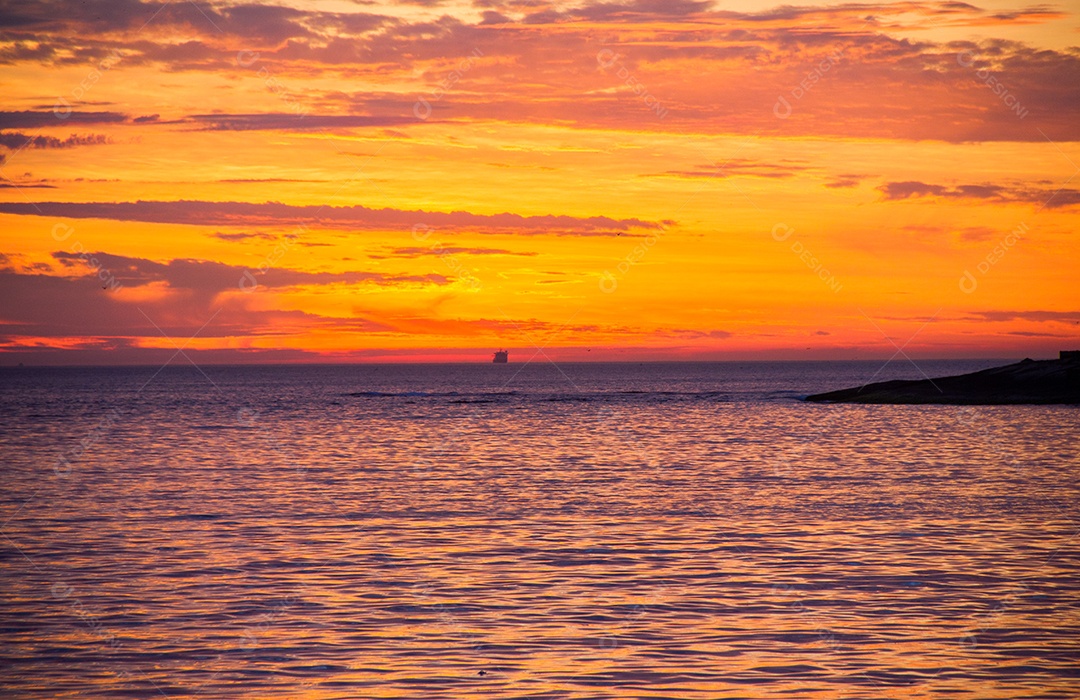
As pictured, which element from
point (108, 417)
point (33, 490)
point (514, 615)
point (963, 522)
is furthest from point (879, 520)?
point (108, 417)

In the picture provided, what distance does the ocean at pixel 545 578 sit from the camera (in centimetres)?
1478

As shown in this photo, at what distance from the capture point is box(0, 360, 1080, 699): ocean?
14781 mm

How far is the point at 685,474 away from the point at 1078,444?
24603mm

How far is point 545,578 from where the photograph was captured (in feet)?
68.2

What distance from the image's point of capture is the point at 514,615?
17.9 m

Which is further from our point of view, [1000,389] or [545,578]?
[1000,389]

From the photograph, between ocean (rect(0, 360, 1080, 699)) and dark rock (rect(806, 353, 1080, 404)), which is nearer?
ocean (rect(0, 360, 1080, 699))

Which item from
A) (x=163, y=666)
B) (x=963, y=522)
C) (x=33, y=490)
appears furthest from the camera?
(x=33, y=490)

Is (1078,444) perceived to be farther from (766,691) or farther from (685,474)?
(766,691)

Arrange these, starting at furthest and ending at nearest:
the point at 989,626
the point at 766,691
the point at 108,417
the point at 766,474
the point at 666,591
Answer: the point at 108,417 → the point at 766,474 → the point at 666,591 → the point at 989,626 → the point at 766,691

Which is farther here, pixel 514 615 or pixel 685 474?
pixel 685 474

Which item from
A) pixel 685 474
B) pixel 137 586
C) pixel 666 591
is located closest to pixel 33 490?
pixel 137 586

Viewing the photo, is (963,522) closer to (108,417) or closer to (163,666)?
(163,666)

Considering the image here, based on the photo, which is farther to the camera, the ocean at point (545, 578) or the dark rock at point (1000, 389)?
the dark rock at point (1000, 389)
